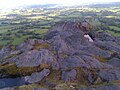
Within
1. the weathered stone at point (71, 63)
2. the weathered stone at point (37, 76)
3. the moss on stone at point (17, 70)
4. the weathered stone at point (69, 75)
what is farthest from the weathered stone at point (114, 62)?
the moss on stone at point (17, 70)

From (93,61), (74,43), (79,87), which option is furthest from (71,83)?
(74,43)

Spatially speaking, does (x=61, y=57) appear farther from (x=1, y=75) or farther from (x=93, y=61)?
(x=1, y=75)

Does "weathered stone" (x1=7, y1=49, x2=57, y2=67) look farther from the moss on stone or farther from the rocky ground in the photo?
the moss on stone

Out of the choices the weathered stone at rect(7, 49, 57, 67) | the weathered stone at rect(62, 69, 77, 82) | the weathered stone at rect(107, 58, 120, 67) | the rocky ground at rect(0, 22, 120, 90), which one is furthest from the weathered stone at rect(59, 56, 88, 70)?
the weathered stone at rect(107, 58, 120, 67)

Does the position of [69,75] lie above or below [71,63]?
below

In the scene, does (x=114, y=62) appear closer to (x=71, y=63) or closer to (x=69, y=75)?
(x=71, y=63)

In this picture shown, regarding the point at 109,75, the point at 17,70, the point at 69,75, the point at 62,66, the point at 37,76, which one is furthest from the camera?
the point at 17,70

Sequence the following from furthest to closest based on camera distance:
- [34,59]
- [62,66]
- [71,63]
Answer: [34,59], [71,63], [62,66]

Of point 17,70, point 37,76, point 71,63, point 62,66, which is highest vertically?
point 71,63

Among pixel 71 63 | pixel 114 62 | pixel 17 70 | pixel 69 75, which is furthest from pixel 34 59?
pixel 114 62
